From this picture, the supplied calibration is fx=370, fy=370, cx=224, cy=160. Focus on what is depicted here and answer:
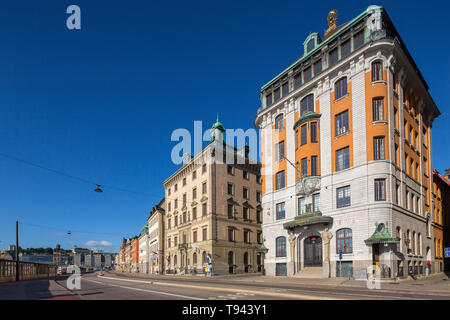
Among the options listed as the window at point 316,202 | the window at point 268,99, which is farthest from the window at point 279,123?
the window at point 316,202

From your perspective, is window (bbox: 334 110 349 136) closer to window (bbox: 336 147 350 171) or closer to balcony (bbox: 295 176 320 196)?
window (bbox: 336 147 350 171)

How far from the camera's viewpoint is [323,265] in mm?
34531

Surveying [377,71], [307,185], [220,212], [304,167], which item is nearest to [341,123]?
[377,71]

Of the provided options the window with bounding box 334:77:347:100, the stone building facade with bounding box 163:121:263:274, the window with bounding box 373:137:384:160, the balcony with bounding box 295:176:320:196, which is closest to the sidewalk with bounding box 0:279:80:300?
the balcony with bounding box 295:176:320:196

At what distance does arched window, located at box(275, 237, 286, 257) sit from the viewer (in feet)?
133

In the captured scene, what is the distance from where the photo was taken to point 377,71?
109 feet

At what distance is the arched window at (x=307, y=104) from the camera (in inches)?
1554

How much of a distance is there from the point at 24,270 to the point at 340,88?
50730 mm

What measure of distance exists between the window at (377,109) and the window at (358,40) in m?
5.64

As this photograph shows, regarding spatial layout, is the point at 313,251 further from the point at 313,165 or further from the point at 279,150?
the point at 279,150

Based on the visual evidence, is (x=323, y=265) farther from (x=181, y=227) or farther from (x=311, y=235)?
(x=181, y=227)

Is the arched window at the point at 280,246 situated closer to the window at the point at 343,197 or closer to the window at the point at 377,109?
the window at the point at 343,197

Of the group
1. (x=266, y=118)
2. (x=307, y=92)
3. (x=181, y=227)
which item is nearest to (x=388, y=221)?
(x=307, y=92)

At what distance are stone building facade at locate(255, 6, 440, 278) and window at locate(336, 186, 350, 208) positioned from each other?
9 centimetres
